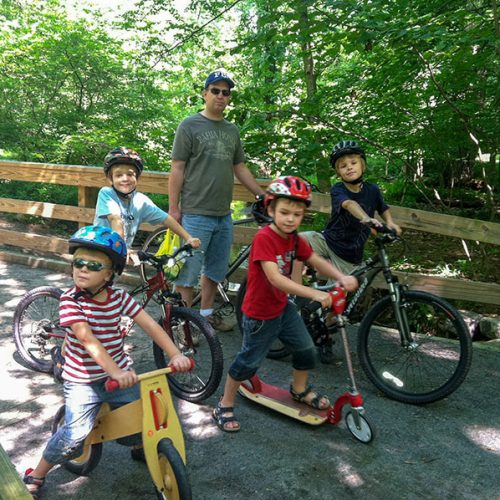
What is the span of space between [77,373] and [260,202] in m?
1.98

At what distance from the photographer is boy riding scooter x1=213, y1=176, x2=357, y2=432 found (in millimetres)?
2859

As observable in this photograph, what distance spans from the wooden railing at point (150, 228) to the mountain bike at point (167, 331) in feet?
6.12

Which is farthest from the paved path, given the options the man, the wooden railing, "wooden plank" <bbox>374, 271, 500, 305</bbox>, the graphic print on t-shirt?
the graphic print on t-shirt

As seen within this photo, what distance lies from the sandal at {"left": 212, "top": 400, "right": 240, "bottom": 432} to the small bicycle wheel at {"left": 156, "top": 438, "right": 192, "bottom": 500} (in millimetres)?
889

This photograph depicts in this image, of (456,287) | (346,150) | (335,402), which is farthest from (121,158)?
(456,287)

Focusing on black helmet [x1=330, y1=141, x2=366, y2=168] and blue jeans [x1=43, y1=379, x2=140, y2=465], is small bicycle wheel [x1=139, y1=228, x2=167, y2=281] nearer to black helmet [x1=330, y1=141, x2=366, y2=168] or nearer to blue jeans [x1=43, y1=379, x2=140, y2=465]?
black helmet [x1=330, y1=141, x2=366, y2=168]

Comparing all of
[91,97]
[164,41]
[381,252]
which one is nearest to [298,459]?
[381,252]

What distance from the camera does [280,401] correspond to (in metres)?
3.39

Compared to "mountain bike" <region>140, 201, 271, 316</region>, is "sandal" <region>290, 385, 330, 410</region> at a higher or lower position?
lower

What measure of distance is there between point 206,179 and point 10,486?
3.05 meters

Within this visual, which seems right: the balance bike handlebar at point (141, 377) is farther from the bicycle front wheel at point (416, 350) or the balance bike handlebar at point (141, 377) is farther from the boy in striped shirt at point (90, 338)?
the bicycle front wheel at point (416, 350)

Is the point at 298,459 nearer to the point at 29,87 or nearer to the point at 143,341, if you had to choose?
the point at 143,341

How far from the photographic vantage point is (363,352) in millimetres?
3738

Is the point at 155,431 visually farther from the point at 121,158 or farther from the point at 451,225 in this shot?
the point at 451,225
